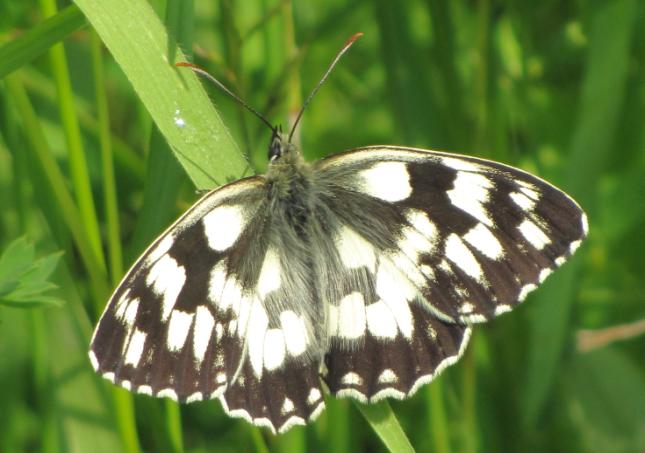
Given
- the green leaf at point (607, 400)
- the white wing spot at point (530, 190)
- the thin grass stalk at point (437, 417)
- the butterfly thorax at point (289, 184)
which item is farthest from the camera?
the green leaf at point (607, 400)

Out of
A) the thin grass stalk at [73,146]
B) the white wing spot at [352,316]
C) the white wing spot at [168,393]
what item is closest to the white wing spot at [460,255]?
the white wing spot at [352,316]

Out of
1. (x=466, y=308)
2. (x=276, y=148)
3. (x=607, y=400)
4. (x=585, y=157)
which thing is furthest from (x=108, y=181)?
(x=607, y=400)

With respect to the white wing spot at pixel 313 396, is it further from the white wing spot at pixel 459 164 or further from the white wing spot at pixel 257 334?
the white wing spot at pixel 459 164

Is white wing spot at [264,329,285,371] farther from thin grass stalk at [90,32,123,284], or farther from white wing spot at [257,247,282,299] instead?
thin grass stalk at [90,32,123,284]

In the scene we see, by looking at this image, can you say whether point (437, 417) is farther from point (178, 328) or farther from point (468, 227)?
point (178, 328)

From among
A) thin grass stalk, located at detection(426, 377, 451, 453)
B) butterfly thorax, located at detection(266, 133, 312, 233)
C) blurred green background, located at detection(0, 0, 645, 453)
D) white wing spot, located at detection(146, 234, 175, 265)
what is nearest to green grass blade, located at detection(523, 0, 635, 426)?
blurred green background, located at detection(0, 0, 645, 453)

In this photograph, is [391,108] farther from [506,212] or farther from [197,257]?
[197,257]

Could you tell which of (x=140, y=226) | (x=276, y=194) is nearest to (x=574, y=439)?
(x=276, y=194)
